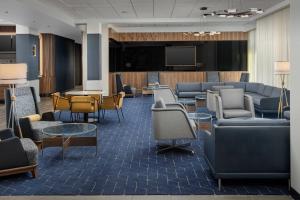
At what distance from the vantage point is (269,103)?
9.57 metres

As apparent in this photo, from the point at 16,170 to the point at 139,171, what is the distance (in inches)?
64.8

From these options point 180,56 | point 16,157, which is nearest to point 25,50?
point 180,56

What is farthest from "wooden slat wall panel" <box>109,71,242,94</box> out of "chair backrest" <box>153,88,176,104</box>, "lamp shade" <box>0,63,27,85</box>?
"lamp shade" <box>0,63,27,85</box>

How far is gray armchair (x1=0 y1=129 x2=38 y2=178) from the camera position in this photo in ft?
15.2

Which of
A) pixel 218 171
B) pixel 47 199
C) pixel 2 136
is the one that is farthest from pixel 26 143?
pixel 218 171

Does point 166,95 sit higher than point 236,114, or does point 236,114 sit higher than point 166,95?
point 166,95

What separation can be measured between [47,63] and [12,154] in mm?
13300

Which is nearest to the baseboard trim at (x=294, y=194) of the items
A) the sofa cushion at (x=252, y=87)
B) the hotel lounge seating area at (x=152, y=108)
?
the hotel lounge seating area at (x=152, y=108)

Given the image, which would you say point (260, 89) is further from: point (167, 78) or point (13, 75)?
point (13, 75)

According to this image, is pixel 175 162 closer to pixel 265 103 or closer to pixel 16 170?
pixel 16 170

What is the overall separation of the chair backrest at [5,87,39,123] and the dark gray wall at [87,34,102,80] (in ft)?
23.1

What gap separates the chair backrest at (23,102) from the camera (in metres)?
6.29

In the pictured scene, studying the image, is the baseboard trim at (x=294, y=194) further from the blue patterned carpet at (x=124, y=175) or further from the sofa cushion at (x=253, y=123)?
the sofa cushion at (x=253, y=123)

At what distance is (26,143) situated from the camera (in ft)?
16.8
